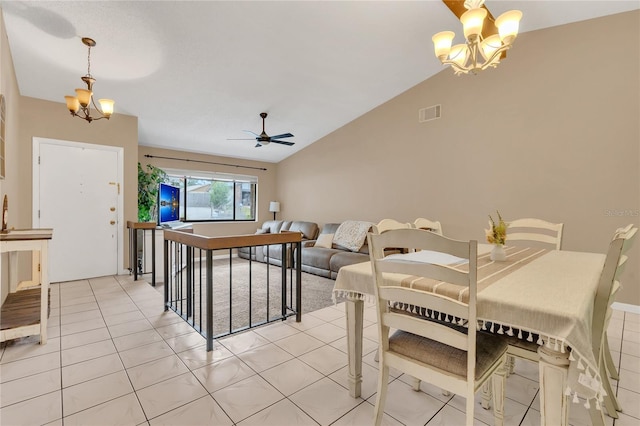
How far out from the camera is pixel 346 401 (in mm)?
1646

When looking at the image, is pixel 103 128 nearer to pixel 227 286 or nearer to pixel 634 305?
pixel 227 286

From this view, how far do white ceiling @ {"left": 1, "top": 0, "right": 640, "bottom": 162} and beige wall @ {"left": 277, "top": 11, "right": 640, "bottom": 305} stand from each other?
350 mm

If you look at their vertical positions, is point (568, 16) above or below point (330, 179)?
above

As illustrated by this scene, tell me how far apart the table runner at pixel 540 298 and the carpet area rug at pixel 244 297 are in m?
1.40

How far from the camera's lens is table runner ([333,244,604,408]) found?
960mm

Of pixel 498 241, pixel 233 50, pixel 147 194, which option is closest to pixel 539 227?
pixel 498 241

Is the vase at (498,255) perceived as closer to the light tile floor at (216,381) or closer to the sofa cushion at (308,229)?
the light tile floor at (216,381)

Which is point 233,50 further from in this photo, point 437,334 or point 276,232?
point 437,334

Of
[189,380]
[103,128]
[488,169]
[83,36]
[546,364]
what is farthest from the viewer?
[103,128]

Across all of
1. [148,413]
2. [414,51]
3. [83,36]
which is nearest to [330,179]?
[414,51]

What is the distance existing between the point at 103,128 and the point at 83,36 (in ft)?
5.74

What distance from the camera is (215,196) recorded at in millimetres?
6777

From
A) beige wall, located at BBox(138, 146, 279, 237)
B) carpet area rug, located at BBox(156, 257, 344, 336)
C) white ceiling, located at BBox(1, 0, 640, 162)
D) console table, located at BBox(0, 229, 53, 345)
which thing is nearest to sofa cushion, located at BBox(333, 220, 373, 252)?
carpet area rug, located at BBox(156, 257, 344, 336)

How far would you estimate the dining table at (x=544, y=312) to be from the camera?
0.97m
